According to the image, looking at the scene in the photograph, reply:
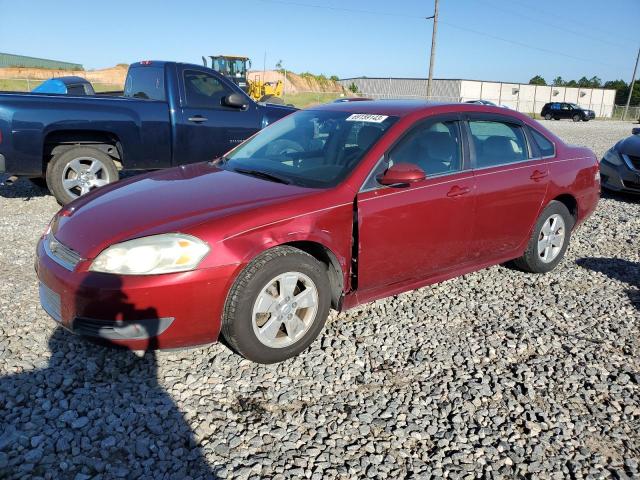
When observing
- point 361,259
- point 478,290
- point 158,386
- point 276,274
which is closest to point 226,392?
point 158,386

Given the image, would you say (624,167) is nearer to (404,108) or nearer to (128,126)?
(404,108)

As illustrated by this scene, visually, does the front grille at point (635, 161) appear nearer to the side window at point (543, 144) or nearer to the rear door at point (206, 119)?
the side window at point (543, 144)

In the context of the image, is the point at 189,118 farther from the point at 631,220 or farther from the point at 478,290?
the point at 631,220

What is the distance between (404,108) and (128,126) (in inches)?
163

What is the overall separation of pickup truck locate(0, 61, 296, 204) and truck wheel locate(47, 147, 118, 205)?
0.01 meters

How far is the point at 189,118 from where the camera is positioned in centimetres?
709

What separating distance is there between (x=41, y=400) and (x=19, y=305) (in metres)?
1.39

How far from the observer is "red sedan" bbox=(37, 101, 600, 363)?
110 inches

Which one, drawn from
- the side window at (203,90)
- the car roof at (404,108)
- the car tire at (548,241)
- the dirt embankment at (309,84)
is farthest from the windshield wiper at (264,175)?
the dirt embankment at (309,84)

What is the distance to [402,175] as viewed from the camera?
3.34 m

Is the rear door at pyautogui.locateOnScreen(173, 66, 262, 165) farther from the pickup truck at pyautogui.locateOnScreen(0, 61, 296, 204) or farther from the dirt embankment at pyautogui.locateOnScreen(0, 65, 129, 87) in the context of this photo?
the dirt embankment at pyautogui.locateOnScreen(0, 65, 129, 87)

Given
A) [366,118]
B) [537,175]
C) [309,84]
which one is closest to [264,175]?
[366,118]

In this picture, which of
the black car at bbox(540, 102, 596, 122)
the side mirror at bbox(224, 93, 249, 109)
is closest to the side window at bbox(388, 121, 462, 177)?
the side mirror at bbox(224, 93, 249, 109)

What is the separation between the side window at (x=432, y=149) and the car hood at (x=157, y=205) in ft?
2.66
